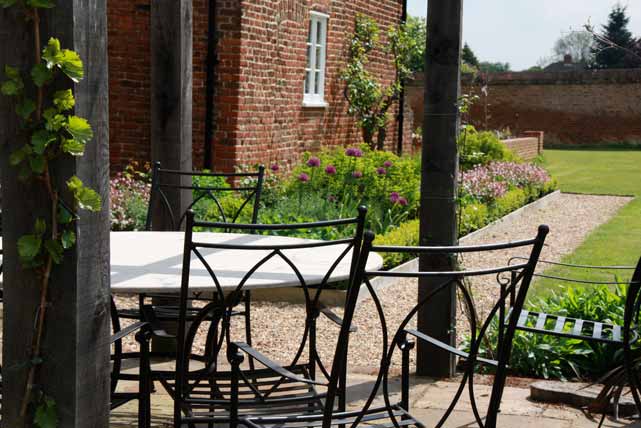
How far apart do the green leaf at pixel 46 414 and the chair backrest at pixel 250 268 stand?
463 millimetres

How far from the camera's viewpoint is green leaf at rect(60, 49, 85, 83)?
2.27m

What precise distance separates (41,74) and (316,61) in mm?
11129

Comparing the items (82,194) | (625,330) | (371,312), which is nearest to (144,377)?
(82,194)

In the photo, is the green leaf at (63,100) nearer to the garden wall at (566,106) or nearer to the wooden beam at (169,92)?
the wooden beam at (169,92)

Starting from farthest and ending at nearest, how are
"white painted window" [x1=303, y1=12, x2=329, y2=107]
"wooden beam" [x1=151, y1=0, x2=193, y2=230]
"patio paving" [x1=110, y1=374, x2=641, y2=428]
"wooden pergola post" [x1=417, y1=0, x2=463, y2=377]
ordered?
1. "white painted window" [x1=303, y1=12, x2=329, y2=107]
2. "wooden beam" [x1=151, y1=0, x2=193, y2=230]
3. "wooden pergola post" [x1=417, y1=0, x2=463, y2=377]
4. "patio paving" [x1=110, y1=374, x2=641, y2=428]

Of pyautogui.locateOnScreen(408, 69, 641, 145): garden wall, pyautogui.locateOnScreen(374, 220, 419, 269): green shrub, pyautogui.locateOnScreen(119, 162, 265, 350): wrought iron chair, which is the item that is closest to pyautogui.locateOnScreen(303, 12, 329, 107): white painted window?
pyautogui.locateOnScreen(374, 220, 419, 269): green shrub

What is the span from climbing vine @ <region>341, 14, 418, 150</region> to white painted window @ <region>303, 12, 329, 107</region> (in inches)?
26.7

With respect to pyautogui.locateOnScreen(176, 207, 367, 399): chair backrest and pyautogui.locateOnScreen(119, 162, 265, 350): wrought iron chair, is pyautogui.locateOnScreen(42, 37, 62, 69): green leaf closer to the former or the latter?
pyautogui.locateOnScreen(176, 207, 367, 399): chair backrest

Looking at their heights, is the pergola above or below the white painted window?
below

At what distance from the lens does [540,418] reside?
4066 millimetres

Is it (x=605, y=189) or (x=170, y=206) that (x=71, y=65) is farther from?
(x=605, y=189)

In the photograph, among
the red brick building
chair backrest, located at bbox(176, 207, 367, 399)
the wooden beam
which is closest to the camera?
chair backrest, located at bbox(176, 207, 367, 399)

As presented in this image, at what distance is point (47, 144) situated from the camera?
2303 millimetres

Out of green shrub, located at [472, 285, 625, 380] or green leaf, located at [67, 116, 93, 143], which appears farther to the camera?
green shrub, located at [472, 285, 625, 380]
